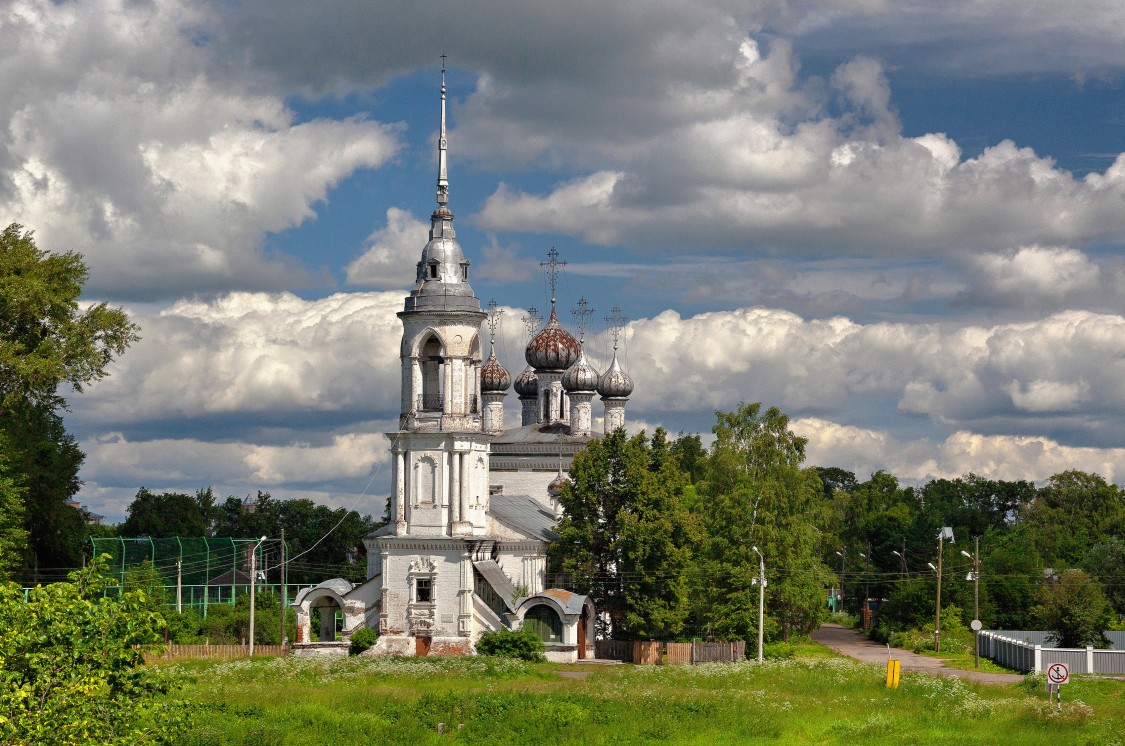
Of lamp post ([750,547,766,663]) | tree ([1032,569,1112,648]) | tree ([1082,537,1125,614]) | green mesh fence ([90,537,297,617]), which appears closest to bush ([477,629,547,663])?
lamp post ([750,547,766,663])

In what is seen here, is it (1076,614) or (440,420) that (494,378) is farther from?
(1076,614)

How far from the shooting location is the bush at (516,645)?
53.3 meters

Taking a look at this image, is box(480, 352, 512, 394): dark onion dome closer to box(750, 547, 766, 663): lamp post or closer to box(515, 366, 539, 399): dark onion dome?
box(515, 366, 539, 399): dark onion dome

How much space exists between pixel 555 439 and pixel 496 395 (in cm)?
875

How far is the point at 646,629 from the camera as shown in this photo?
56.0 meters

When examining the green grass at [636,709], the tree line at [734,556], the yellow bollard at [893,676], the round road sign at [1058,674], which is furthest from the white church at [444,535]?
the round road sign at [1058,674]

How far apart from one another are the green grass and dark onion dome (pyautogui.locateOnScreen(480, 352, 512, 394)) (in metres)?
32.0

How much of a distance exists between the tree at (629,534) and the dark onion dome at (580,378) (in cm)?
1364

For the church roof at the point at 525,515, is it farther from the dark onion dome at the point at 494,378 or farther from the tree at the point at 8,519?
the tree at the point at 8,519

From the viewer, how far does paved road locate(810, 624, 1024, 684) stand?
51000mm

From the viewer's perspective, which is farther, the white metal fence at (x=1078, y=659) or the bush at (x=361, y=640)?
the bush at (x=361, y=640)

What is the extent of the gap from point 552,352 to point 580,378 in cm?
371

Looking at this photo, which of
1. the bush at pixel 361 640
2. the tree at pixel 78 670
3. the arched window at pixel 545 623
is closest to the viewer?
the tree at pixel 78 670

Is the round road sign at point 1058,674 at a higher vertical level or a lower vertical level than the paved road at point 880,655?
higher
